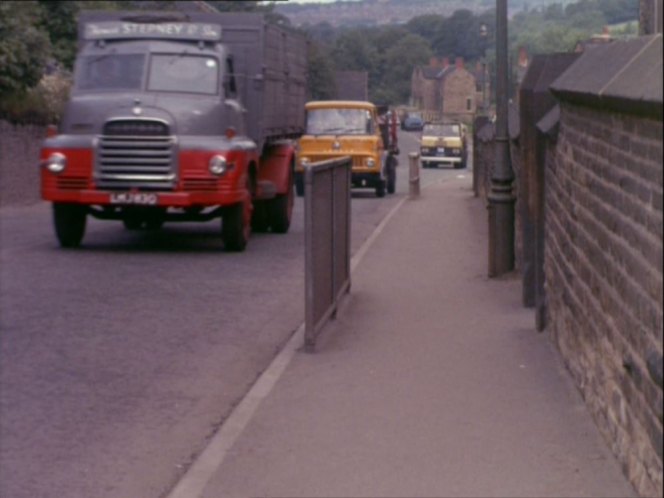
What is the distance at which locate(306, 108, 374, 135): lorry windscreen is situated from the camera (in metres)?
34.1

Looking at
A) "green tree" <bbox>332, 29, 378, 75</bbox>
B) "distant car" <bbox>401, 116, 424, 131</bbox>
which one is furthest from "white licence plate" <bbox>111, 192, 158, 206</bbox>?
"distant car" <bbox>401, 116, 424, 131</bbox>

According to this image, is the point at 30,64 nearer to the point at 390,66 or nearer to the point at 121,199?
the point at 390,66

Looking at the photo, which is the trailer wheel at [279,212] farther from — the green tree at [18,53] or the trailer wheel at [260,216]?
the green tree at [18,53]

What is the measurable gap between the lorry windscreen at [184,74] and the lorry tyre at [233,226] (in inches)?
63.1

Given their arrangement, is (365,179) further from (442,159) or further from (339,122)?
(442,159)

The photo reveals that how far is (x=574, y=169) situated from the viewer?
29.5 ft

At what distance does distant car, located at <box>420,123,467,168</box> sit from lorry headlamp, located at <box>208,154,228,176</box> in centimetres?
2637

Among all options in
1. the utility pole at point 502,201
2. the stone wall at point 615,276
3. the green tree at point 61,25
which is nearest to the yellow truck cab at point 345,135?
the green tree at point 61,25

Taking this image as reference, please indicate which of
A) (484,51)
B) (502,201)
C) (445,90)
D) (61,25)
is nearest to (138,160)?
(502,201)

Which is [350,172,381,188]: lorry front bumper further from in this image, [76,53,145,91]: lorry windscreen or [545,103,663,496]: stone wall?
[545,103,663,496]: stone wall

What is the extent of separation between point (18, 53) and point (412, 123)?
10.6 meters

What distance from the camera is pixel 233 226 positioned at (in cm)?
1920

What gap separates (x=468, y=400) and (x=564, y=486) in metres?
2.10

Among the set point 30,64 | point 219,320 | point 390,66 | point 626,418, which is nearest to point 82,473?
point 626,418
